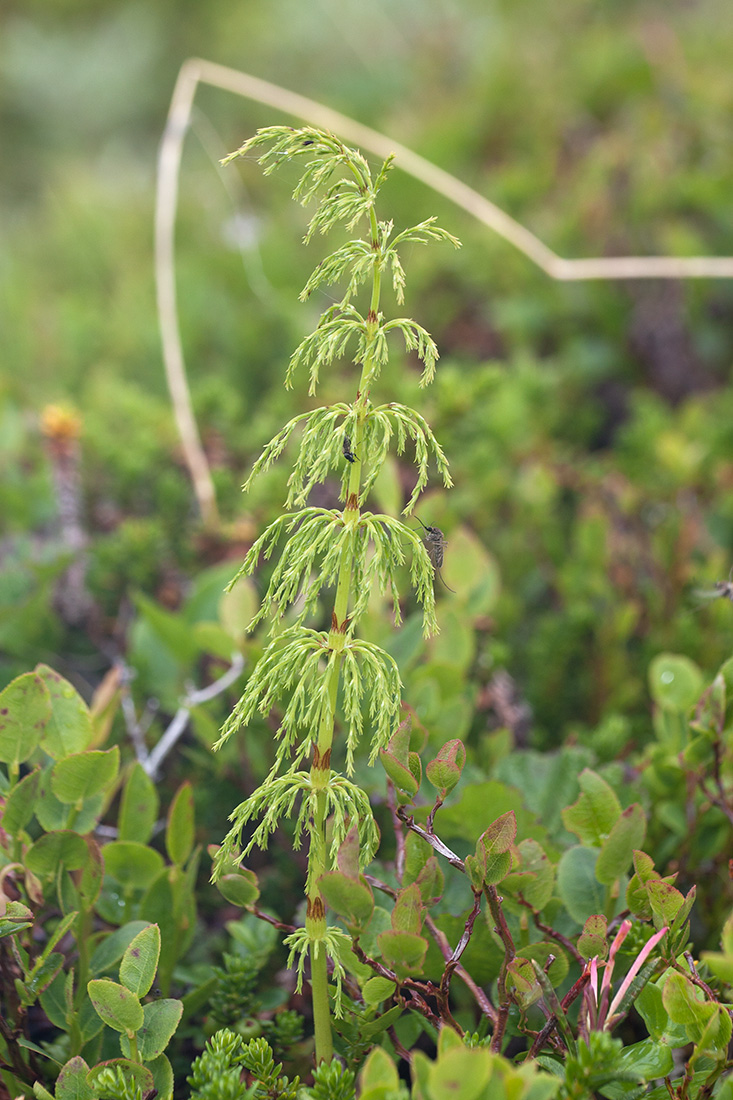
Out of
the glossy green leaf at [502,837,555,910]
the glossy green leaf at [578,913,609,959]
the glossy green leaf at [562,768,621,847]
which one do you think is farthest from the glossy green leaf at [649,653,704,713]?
the glossy green leaf at [578,913,609,959]

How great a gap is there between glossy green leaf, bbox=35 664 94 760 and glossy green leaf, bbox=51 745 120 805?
7cm

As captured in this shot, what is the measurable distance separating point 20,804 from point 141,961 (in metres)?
0.29

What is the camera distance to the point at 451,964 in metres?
1.10

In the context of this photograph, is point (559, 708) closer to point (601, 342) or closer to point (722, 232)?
point (601, 342)

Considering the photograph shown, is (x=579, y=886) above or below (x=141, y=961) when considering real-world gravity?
above

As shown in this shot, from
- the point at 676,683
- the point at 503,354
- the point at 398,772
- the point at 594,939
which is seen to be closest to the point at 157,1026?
the point at 398,772

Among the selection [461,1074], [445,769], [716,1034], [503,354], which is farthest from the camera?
[503,354]

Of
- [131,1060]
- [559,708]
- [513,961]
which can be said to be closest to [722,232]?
[559,708]

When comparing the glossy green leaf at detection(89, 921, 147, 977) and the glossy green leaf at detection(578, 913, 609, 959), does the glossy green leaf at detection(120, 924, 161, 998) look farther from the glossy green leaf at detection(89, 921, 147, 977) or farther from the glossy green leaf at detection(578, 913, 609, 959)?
the glossy green leaf at detection(578, 913, 609, 959)

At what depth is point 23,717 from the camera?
A: 1303 mm

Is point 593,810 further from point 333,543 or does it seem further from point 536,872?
point 333,543

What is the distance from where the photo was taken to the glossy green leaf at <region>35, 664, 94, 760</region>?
1.39 m

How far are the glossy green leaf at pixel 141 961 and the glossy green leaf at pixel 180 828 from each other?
0.73 ft

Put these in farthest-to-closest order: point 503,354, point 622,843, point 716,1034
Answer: point 503,354, point 622,843, point 716,1034
